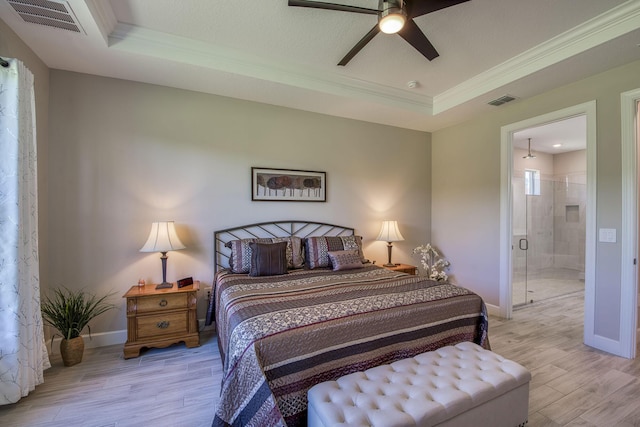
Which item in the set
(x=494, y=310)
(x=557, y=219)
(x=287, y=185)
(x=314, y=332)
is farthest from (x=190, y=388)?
(x=557, y=219)

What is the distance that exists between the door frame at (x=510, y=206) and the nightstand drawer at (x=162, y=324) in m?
3.81

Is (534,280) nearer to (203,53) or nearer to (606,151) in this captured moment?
→ (606,151)

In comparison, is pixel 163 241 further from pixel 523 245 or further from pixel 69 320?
pixel 523 245

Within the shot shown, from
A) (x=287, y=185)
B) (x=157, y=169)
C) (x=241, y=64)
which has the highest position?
(x=241, y=64)

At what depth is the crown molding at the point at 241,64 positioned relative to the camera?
242 centimetres

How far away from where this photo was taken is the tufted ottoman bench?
129 cm

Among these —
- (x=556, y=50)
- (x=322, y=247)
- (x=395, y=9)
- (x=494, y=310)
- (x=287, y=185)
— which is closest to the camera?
(x=395, y=9)

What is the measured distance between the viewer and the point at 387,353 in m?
1.80

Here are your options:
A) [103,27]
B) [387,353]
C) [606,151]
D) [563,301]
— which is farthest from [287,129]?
[563,301]

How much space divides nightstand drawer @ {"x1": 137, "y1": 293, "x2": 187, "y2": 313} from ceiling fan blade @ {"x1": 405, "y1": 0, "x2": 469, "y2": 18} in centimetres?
296

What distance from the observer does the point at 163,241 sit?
2713 millimetres

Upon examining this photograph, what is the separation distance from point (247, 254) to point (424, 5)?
255 cm

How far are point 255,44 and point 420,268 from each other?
12.9ft

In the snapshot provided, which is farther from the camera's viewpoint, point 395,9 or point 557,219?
point 557,219
